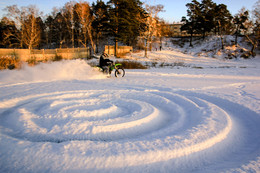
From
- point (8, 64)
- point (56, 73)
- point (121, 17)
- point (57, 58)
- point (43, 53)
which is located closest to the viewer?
point (56, 73)

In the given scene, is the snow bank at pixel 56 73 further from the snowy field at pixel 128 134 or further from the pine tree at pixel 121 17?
the pine tree at pixel 121 17

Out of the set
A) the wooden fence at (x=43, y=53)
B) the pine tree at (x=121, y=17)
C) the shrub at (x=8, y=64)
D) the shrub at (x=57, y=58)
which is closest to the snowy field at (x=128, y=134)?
the shrub at (x=8, y=64)

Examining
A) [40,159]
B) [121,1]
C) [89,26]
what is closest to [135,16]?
[121,1]

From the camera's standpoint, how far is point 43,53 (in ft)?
71.1

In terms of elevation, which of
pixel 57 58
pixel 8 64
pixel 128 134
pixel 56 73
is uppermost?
pixel 57 58

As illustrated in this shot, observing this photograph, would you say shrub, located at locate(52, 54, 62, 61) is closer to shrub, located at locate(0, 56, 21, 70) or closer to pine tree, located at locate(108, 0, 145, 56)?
shrub, located at locate(0, 56, 21, 70)

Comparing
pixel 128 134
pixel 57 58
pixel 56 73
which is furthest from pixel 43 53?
pixel 128 134

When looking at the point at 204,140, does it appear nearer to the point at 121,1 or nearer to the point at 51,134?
the point at 51,134

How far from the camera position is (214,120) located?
13.5 feet

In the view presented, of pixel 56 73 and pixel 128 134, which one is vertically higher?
pixel 56 73

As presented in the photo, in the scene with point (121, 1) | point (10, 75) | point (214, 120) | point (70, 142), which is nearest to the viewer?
point (70, 142)

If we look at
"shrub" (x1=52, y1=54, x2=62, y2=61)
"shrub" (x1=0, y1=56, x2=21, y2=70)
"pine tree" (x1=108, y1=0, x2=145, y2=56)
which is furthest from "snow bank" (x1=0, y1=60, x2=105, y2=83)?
"pine tree" (x1=108, y1=0, x2=145, y2=56)

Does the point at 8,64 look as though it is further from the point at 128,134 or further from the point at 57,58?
the point at 128,134

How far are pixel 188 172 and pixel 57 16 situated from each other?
2042 inches
